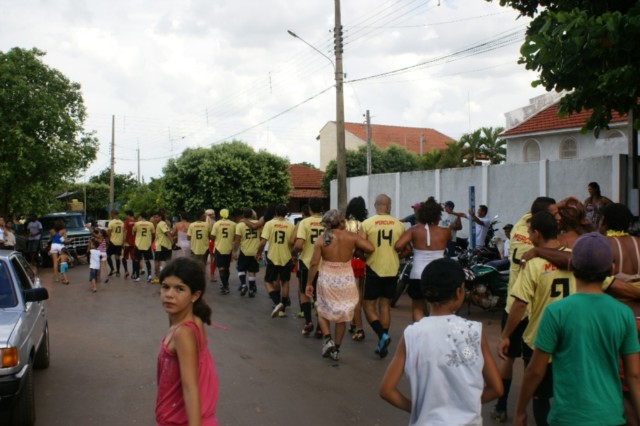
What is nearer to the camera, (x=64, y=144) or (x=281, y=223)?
(x=281, y=223)

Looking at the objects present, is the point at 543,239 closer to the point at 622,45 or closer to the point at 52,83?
the point at 622,45

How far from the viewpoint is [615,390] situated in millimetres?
3230

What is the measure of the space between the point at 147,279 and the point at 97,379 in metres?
10.4

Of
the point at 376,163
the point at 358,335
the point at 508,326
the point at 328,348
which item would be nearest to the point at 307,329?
the point at 358,335

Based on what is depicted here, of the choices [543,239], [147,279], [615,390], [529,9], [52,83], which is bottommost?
[147,279]

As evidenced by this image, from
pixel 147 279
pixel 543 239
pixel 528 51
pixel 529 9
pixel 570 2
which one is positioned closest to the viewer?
pixel 543 239

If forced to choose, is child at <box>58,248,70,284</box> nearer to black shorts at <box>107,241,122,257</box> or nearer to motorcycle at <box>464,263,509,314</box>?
black shorts at <box>107,241,122,257</box>

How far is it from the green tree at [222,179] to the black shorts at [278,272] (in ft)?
79.4

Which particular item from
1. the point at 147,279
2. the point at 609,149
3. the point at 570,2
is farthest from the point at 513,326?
the point at 609,149

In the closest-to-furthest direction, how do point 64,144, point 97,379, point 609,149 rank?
point 97,379, point 609,149, point 64,144

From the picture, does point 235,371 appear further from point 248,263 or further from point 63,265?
point 63,265

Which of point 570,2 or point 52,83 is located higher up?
point 52,83

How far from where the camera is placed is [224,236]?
14.5 m

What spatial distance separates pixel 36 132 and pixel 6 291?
23.1 meters
